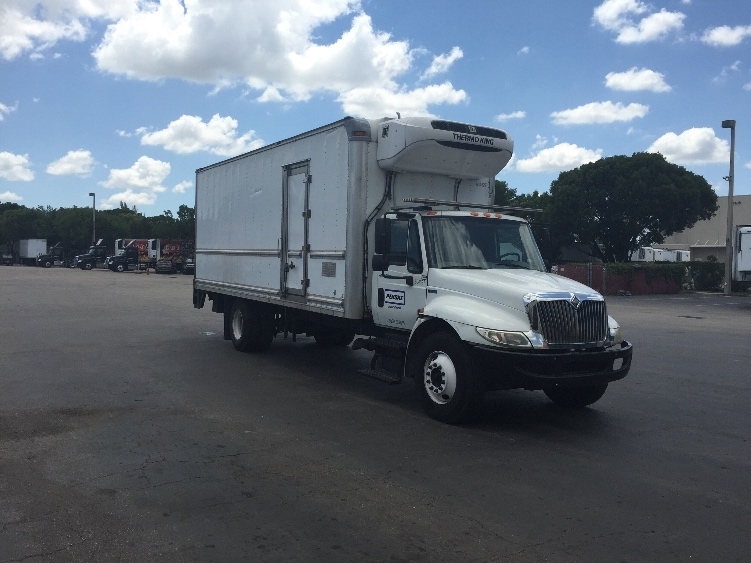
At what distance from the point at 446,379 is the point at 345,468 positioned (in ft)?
6.18

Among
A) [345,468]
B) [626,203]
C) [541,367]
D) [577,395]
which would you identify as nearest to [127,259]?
[626,203]

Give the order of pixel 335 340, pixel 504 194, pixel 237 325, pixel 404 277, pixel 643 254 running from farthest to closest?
pixel 504 194 → pixel 643 254 → pixel 335 340 → pixel 237 325 → pixel 404 277

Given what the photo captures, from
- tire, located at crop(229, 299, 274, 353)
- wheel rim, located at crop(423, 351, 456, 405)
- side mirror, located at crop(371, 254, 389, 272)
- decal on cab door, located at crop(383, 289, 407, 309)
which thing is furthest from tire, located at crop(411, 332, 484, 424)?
tire, located at crop(229, 299, 274, 353)

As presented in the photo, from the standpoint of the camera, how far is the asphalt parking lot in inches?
173

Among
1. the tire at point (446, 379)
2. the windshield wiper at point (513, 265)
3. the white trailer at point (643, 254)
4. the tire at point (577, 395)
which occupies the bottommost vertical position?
the tire at point (577, 395)

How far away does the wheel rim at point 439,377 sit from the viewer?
7.33m

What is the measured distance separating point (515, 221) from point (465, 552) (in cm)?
527

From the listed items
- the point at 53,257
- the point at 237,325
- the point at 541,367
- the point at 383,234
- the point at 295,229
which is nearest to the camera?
the point at 541,367

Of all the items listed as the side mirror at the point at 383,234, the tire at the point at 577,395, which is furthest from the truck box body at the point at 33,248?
the tire at the point at 577,395

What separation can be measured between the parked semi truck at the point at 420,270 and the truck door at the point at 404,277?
0.02 metres

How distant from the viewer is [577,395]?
8164 mm

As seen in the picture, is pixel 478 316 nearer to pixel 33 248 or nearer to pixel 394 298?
Result: pixel 394 298

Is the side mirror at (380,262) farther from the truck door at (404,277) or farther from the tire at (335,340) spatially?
the tire at (335,340)

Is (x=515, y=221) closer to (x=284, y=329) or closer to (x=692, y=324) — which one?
(x=284, y=329)
